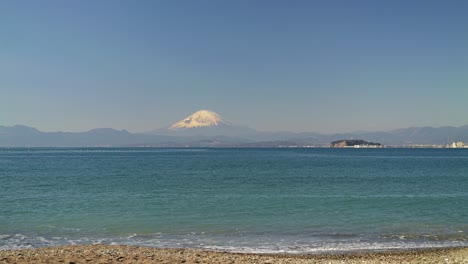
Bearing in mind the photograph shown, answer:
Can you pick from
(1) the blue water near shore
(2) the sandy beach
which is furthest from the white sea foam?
(2) the sandy beach

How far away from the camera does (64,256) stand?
15297 millimetres

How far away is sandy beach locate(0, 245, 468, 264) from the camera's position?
14.9 metres

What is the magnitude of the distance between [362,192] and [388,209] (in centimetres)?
1075

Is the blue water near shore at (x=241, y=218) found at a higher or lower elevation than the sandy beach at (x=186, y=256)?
lower

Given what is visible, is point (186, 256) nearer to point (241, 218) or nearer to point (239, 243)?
point (239, 243)

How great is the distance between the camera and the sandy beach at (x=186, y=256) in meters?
14.9

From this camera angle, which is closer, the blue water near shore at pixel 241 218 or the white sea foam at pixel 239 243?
the white sea foam at pixel 239 243

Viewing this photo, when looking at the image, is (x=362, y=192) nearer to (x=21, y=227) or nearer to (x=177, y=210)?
(x=177, y=210)

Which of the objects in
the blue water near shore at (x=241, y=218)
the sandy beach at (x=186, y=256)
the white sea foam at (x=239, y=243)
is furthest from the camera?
the blue water near shore at (x=241, y=218)

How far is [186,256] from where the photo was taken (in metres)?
15.8

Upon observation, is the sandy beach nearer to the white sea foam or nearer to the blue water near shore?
the white sea foam

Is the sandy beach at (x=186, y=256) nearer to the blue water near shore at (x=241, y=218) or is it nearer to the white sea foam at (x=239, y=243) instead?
the white sea foam at (x=239, y=243)

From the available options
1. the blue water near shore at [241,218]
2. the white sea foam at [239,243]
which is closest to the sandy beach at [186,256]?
the white sea foam at [239,243]

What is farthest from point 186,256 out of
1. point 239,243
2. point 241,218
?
point 241,218
